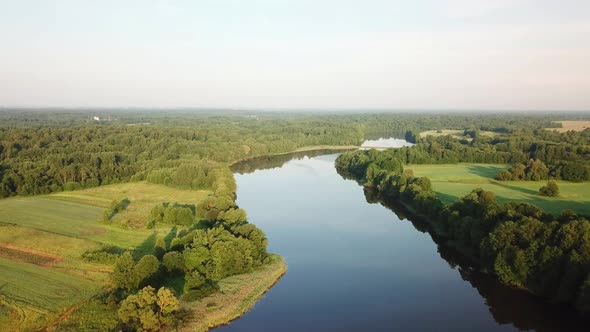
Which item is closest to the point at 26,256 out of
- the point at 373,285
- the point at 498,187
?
the point at 373,285

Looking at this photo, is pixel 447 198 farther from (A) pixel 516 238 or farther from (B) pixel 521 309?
(B) pixel 521 309

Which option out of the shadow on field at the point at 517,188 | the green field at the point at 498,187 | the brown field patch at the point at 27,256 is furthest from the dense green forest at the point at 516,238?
the brown field patch at the point at 27,256

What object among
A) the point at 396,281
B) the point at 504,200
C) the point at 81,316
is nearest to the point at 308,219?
the point at 396,281

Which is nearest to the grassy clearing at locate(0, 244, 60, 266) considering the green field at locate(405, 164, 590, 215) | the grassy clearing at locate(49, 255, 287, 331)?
the grassy clearing at locate(49, 255, 287, 331)

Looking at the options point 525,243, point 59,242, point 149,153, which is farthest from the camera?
point 149,153

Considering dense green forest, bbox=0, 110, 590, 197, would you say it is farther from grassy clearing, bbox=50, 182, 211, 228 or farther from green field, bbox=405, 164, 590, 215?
green field, bbox=405, 164, 590, 215

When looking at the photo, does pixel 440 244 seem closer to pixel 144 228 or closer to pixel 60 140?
pixel 144 228
